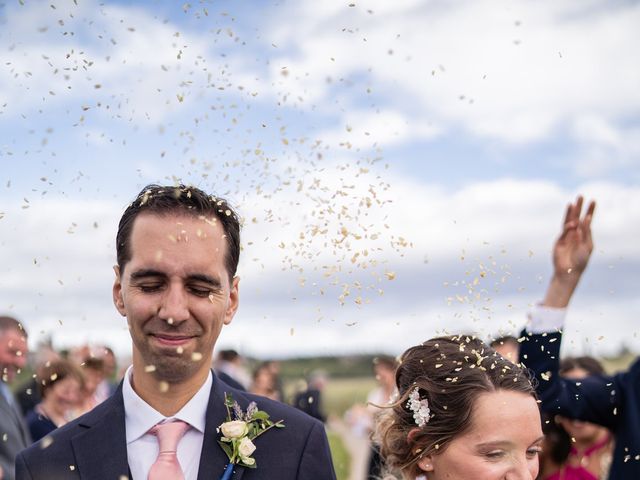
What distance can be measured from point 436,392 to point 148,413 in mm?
1537

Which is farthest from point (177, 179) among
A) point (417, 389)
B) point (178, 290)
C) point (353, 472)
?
point (353, 472)

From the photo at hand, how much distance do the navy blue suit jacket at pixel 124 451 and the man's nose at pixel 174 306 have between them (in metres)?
0.61

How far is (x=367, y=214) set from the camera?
4.83 m

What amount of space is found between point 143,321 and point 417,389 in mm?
1651

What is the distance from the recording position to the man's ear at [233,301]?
14.2 feet

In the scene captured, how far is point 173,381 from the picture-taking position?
4.20 m

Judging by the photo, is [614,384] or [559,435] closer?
[614,384]

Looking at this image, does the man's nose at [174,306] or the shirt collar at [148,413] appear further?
the shirt collar at [148,413]

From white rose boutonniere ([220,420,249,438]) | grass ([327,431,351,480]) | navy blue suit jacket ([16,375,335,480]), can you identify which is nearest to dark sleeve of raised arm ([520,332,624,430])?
navy blue suit jacket ([16,375,335,480])

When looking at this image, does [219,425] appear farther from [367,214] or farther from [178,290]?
[367,214]

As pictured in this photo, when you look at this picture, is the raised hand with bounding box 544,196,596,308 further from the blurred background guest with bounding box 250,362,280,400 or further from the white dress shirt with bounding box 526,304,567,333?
Answer: the blurred background guest with bounding box 250,362,280,400

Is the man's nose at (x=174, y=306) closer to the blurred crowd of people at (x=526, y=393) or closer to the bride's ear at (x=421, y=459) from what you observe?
the blurred crowd of people at (x=526, y=393)

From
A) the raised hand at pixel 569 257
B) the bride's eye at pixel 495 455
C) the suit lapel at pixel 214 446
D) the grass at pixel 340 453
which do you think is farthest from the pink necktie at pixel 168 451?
the grass at pixel 340 453

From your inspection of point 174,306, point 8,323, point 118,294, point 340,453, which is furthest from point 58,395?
point 340,453
